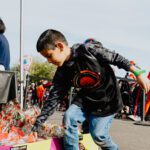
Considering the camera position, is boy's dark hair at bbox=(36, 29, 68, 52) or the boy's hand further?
boy's dark hair at bbox=(36, 29, 68, 52)

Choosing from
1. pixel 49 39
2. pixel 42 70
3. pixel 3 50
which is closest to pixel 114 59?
pixel 49 39

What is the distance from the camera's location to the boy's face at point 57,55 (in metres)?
3.92

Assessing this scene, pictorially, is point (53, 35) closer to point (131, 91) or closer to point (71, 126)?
point (71, 126)

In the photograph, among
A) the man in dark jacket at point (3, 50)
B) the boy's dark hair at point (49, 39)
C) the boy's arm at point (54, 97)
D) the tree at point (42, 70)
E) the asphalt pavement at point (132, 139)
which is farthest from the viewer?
the tree at point (42, 70)

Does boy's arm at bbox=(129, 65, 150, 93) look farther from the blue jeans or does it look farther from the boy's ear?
the boy's ear

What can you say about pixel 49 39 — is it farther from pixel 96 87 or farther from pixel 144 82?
pixel 144 82

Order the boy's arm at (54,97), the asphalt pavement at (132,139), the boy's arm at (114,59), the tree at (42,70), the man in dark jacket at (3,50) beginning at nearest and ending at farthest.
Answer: the boy's arm at (114,59), the boy's arm at (54,97), the man in dark jacket at (3,50), the asphalt pavement at (132,139), the tree at (42,70)

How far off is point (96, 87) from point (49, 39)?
642 mm

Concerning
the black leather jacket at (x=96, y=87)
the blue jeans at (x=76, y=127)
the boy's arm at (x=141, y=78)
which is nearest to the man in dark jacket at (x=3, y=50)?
the black leather jacket at (x=96, y=87)

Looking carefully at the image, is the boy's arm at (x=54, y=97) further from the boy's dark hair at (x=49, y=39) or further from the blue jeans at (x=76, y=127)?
the boy's dark hair at (x=49, y=39)

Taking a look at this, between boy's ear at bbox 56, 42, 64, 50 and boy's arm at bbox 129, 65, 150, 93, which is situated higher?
boy's ear at bbox 56, 42, 64, 50

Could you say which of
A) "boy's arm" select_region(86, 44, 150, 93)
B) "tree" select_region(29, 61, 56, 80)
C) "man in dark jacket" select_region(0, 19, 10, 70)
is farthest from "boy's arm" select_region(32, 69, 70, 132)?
"tree" select_region(29, 61, 56, 80)

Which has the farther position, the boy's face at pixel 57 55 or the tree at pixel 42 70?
the tree at pixel 42 70

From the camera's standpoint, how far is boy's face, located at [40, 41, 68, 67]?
12.9 feet
